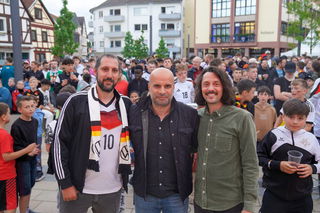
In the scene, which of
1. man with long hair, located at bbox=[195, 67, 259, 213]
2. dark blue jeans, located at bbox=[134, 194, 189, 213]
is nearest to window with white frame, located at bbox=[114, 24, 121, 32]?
man with long hair, located at bbox=[195, 67, 259, 213]

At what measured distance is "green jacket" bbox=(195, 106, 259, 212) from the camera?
2254 millimetres

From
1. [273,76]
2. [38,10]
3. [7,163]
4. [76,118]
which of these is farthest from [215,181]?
[38,10]

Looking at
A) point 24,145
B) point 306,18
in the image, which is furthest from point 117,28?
point 24,145

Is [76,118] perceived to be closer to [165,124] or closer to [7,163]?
[165,124]

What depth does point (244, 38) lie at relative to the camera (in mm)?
43125

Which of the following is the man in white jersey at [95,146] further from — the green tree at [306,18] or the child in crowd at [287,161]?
the green tree at [306,18]

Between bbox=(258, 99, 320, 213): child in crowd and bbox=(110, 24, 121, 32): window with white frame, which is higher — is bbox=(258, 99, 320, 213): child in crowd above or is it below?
below

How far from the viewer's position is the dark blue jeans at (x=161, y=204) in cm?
248

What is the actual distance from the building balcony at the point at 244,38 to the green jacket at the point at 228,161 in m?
43.8

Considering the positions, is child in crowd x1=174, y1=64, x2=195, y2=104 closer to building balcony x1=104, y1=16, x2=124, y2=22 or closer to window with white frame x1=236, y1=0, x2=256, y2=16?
window with white frame x1=236, y1=0, x2=256, y2=16

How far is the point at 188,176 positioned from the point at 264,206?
1059mm

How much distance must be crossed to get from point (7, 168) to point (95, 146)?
1.58m

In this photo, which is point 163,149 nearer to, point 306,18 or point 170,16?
point 306,18

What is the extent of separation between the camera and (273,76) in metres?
8.16
